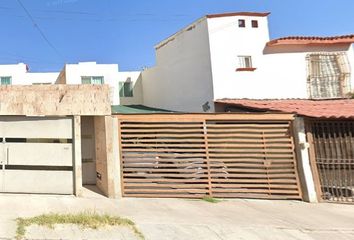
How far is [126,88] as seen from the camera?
22.0 metres

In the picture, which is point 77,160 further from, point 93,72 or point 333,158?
point 93,72

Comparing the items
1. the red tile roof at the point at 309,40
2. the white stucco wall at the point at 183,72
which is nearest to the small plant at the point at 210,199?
the white stucco wall at the point at 183,72

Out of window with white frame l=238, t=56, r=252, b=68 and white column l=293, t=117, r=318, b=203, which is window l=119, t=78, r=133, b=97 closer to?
window with white frame l=238, t=56, r=252, b=68

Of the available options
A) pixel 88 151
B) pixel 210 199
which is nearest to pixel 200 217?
pixel 210 199

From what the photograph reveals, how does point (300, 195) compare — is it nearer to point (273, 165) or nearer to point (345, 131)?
point (273, 165)

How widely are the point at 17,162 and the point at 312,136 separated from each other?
955 centimetres

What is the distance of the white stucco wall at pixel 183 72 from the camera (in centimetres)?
1555

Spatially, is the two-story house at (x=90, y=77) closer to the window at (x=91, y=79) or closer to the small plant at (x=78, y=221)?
the window at (x=91, y=79)

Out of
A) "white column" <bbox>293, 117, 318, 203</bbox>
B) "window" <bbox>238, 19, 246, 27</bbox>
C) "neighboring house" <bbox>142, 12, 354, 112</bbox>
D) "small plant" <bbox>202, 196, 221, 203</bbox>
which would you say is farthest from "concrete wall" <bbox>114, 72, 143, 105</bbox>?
"white column" <bbox>293, 117, 318, 203</bbox>

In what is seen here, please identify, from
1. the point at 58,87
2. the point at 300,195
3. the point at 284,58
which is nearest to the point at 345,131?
the point at 300,195

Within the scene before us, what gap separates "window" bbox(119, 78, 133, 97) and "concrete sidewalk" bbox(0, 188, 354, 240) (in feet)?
40.8

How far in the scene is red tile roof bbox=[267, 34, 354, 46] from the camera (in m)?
15.5

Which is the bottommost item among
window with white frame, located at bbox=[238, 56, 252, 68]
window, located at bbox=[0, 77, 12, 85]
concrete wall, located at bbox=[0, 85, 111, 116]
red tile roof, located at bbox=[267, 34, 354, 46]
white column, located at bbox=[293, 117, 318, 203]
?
white column, located at bbox=[293, 117, 318, 203]

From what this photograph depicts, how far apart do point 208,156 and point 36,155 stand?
212 inches
